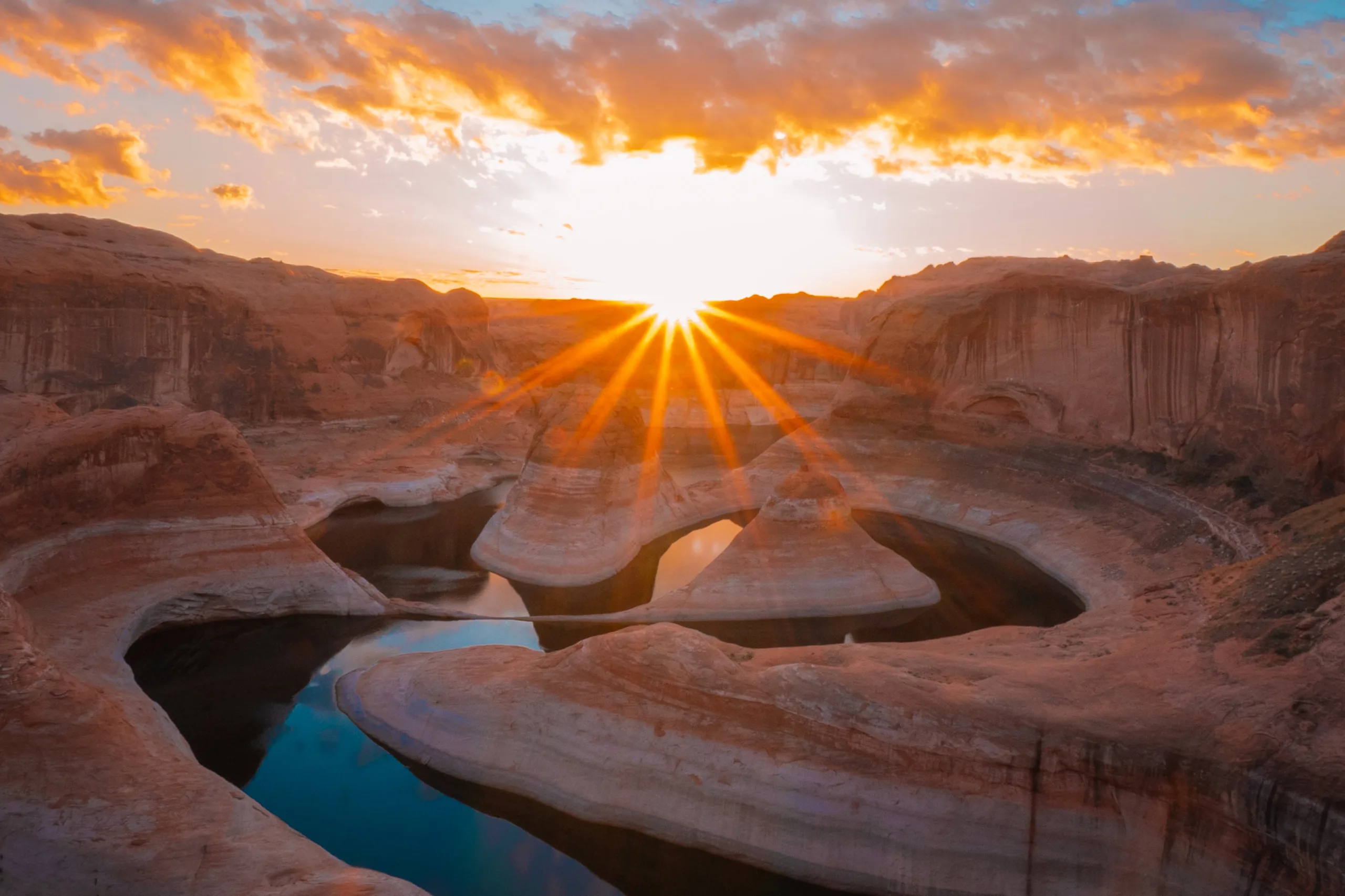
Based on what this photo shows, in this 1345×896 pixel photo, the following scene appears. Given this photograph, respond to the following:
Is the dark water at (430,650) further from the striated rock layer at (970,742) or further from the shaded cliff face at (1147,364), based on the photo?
the shaded cliff face at (1147,364)

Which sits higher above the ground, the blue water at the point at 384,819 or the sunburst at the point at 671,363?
the sunburst at the point at 671,363

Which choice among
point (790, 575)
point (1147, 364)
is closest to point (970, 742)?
point (790, 575)

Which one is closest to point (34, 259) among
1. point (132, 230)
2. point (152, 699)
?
point (132, 230)

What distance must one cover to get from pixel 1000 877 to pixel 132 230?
42570mm

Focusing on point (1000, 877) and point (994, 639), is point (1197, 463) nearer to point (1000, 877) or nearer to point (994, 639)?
point (994, 639)

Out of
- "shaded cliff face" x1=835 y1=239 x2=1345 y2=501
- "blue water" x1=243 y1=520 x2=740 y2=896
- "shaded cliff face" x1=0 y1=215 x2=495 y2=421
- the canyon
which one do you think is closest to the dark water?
"blue water" x1=243 y1=520 x2=740 y2=896

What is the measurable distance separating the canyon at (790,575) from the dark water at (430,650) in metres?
0.32

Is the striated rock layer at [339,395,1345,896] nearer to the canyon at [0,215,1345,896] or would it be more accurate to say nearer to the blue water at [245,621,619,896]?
the canyon at [0,215,1345,896]

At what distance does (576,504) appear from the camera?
70.0 ft

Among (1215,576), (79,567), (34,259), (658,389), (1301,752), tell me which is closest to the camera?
(1301,752)

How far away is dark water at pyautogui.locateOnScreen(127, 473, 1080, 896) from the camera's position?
9.71 meters

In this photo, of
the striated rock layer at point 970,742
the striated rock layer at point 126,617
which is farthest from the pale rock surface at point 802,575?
the striated rock layer at point 126,617

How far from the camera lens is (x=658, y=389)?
170 ft

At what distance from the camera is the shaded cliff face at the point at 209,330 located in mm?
Answer: 24797
